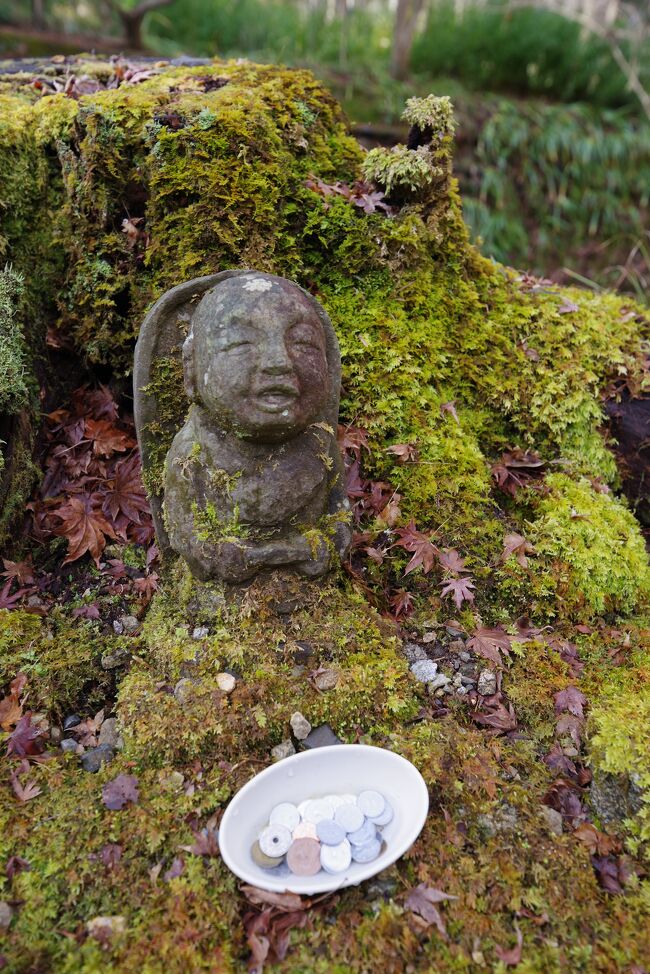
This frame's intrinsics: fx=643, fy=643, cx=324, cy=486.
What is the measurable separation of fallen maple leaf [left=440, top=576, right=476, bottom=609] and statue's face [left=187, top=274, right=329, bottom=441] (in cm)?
139

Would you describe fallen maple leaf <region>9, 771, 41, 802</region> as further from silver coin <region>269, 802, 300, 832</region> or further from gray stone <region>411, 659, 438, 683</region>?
gray stone <region>411, 659, 438, 683</region>

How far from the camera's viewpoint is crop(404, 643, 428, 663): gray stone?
346 cm

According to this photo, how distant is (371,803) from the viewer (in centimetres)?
262

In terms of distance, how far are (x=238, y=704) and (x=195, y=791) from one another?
1.31ft

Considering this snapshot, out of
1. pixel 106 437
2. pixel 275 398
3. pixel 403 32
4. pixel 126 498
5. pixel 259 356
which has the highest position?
pixel 403 32

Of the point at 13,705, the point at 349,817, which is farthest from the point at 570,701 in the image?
the point at 13,705

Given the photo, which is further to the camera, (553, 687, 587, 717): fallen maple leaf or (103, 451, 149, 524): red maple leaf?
(103, 451, 149, 524): red maple leaf

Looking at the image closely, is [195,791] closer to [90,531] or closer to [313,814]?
[313,814]

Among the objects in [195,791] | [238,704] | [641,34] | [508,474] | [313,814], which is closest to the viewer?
[313,814]

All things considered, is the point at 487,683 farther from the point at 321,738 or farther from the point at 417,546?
the point at 321,738

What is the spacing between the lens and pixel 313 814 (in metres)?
2.60

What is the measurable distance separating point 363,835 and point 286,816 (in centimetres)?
31

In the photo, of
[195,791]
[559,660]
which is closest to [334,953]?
[195,791]

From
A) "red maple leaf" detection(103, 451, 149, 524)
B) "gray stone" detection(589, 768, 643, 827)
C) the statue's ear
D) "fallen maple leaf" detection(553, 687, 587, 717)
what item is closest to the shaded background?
"fallen maple leaf" detection(553, 687, 587, 717)
